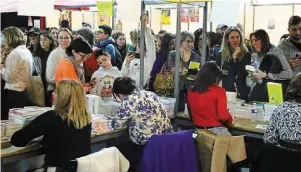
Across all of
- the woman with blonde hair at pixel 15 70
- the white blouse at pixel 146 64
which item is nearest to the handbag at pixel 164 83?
the white blouse at pixel 146 64

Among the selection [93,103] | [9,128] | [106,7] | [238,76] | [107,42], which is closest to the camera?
[9,128]

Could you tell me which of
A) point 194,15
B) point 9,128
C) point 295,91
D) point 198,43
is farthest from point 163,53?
point 194,15

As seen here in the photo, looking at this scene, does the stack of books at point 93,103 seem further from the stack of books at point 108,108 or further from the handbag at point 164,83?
the handbag at point 164,83

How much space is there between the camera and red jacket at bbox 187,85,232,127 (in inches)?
130

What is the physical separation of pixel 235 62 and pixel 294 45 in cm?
78

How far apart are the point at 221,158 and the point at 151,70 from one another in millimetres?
1522

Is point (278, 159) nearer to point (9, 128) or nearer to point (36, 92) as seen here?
point (9, 128)

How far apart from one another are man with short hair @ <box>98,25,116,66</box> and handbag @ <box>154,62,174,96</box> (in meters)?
0.99

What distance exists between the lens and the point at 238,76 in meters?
3.97

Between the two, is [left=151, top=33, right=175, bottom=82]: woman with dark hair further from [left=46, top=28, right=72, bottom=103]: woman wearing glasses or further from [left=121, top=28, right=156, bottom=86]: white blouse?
[left=46, top=28, right=72, bottom=103]: woman wearing glasses

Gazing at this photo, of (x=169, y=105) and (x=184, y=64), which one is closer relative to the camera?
(x=169, y=105)

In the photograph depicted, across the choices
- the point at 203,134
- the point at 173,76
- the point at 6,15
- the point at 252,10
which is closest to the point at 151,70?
the point at 173,76

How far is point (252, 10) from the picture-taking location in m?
8.64

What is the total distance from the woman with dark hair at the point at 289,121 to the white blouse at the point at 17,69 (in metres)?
2.41
